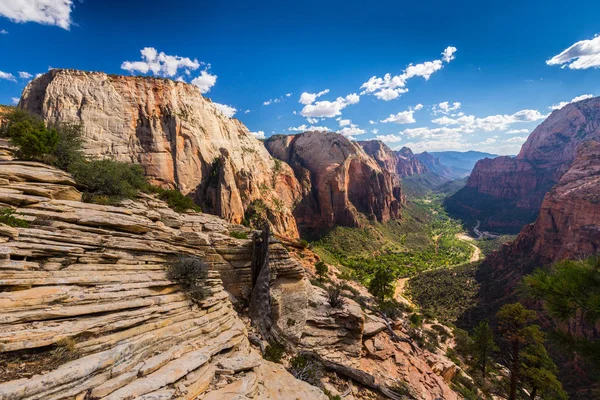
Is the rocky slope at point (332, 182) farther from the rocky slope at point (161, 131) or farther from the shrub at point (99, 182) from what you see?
the shrub at point (99, 182)

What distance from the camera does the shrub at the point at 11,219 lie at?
875cm

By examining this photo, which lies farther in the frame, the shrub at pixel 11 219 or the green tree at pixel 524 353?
the green tree at pixel 524 353

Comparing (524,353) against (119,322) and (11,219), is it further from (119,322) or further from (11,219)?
(11,219)

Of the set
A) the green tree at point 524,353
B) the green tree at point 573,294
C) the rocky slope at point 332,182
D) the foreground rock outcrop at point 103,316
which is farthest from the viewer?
the rocky slope at point 332,182

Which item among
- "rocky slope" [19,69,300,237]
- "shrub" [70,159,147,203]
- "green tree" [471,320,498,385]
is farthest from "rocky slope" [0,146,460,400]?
"rocky slope" [19,69,300,237]

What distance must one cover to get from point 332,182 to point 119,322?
88.5m

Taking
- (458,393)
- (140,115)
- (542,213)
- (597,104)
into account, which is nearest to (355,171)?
(542,213)

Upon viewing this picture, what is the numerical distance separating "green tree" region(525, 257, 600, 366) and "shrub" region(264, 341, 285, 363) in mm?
10764

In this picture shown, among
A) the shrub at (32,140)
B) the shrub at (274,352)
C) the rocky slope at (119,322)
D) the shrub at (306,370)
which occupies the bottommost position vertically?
the shrub at (306,370)

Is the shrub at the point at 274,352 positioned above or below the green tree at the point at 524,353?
above

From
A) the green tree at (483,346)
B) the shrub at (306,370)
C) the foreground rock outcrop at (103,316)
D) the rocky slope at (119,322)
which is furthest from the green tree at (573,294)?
the green tree at (483,346)

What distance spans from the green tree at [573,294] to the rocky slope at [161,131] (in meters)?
53.4

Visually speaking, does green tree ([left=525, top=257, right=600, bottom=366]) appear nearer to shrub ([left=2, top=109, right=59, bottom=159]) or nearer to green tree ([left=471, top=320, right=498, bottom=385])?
green tree ([left=471, top=320, right=498, bottom=385])

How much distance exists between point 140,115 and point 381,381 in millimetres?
61970
